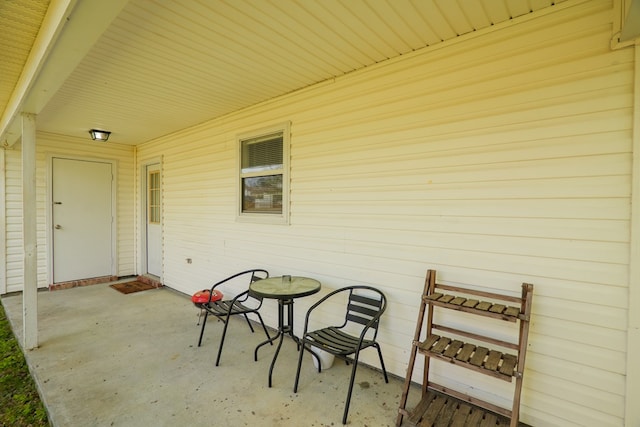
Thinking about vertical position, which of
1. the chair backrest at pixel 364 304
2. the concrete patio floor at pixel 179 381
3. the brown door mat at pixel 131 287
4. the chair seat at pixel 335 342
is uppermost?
the chair backrest at pixel 364 304

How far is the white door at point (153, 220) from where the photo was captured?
232 inches

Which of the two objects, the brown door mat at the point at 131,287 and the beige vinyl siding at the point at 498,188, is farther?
the brown door mat at the point at 131,287

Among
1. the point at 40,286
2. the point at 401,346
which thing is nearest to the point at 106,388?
the point at 401,346

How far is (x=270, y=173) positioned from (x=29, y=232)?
2.59 m

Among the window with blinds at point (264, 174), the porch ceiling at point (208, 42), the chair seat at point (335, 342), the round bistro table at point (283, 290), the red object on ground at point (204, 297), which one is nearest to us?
the porch ceiling at point (208, 42)

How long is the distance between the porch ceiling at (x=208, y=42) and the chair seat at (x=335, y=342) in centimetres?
229

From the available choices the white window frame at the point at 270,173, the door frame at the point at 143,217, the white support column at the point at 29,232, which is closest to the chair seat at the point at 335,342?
the white window frame at the point at 270,173

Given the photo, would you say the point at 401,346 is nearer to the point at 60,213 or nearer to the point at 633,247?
the point at 633,247

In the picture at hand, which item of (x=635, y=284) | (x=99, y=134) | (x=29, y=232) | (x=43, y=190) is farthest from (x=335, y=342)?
(x=43, y=190)

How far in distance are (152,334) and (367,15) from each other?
3828mm

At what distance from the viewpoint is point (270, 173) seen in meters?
3.75

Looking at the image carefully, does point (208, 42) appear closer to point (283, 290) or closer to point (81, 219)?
point (283, 290)

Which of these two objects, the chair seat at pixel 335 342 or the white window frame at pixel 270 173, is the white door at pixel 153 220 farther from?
the chair seat at pixel 335 342

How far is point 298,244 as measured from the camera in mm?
3414
